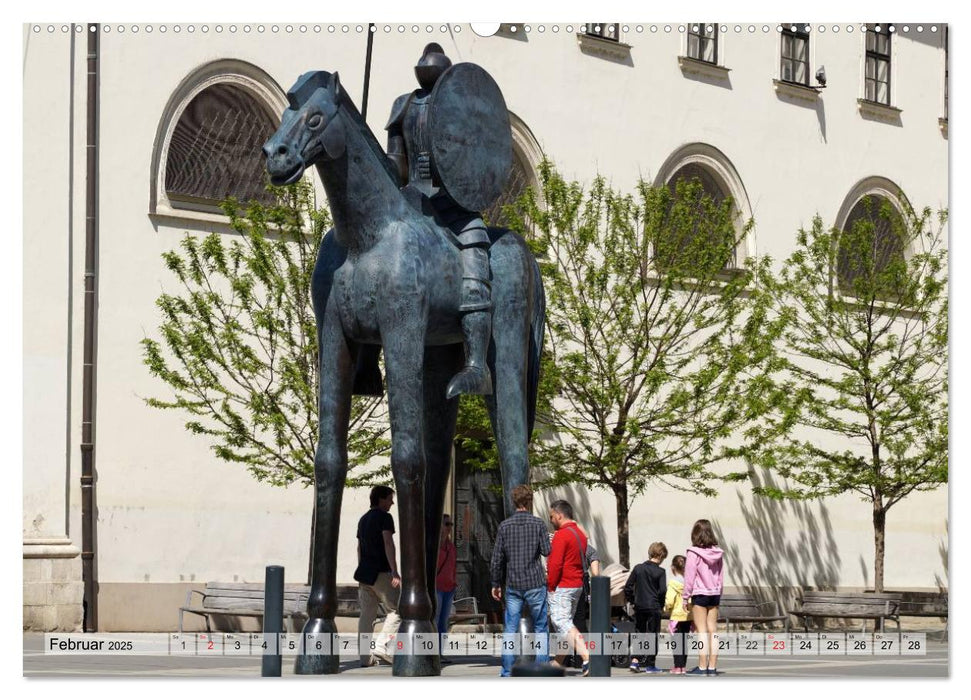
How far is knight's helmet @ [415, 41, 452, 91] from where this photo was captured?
11703 millimetres

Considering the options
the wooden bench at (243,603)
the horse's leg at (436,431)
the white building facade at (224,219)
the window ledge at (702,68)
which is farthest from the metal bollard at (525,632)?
the window ledge at (702,68)

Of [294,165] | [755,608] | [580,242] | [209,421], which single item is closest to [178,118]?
[209,421]

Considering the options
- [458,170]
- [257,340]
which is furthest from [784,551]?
[458,170]

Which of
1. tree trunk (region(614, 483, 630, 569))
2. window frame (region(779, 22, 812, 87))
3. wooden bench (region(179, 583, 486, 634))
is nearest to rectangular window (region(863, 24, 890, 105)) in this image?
window frame (region(779, 22, 812, 87))

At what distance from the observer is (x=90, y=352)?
70.3ft

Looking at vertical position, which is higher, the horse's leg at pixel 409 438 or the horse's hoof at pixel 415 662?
the horse's leg at pixel 409 438

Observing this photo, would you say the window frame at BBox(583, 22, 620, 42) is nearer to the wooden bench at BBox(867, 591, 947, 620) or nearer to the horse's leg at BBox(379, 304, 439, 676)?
the wooden bench at BBox(867, 591, 947, 620)

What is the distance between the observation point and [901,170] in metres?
29.3

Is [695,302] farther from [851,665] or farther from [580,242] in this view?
[851,665]

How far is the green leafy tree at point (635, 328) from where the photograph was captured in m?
23.8

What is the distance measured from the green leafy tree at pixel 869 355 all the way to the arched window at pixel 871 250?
22 mm

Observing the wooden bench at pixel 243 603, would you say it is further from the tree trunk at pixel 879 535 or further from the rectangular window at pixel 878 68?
the rectangular window at pixel 878 68

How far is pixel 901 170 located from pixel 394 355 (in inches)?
793

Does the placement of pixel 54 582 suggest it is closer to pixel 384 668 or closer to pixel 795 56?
pixel 384 668
